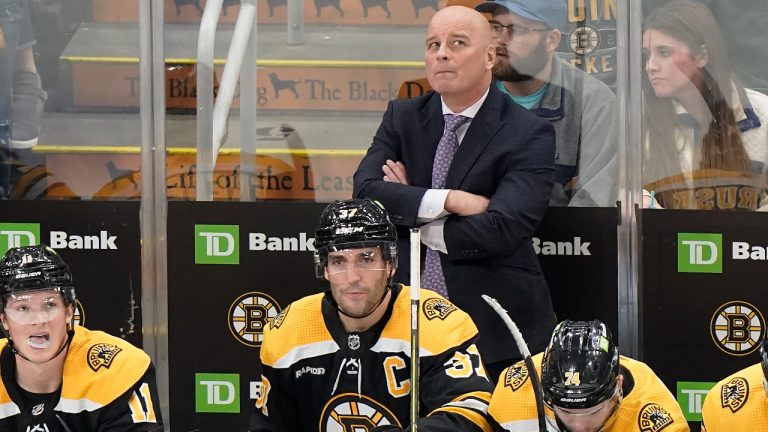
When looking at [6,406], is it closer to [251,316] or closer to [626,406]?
[251,316]

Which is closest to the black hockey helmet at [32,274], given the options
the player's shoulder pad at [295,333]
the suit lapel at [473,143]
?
the player's shoulder pad at [295,333]

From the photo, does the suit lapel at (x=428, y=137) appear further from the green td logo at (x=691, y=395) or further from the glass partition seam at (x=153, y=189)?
the green td logo at (x=691, y=395)

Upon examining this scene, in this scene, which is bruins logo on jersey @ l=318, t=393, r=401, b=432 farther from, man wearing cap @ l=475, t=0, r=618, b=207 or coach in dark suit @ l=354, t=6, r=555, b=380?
man wearing cap @ l=475, t=0, r=618, b=207

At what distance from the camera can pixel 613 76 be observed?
537 centimetres

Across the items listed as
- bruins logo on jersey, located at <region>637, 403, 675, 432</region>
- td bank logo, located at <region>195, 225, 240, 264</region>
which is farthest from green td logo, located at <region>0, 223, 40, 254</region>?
bruins logo on jersey, located at <region>637, 403, 675, 432</region>

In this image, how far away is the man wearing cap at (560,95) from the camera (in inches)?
210

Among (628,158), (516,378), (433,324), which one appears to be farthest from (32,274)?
(628,158)

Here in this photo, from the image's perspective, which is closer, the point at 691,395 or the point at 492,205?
the point at 492,205

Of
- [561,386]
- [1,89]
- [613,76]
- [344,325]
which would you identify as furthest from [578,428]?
[1,89]

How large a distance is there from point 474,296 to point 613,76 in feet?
3.47

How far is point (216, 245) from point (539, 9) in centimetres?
144

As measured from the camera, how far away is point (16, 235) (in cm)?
543

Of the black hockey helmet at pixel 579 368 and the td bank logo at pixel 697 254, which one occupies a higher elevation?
the td bank logo at pixel 697 254

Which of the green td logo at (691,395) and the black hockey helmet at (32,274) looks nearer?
the black hockey helmet at (32,274)
